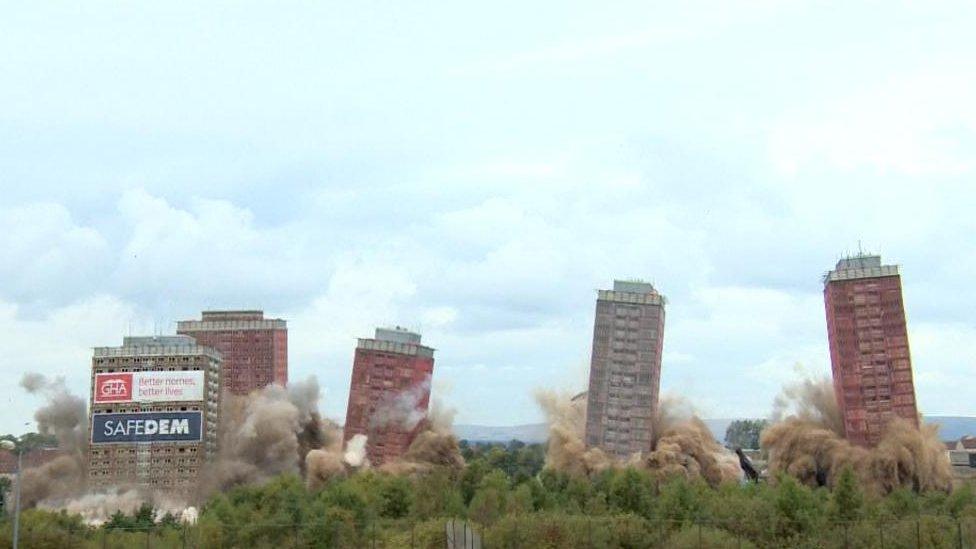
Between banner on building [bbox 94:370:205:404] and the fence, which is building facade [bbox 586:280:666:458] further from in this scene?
the fence

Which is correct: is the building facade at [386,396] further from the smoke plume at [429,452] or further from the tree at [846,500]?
the tree at [846,500]

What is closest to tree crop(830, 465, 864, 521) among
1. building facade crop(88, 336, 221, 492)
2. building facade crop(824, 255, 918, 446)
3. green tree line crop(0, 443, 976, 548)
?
green tree line crop(0, 443, 976, 548)

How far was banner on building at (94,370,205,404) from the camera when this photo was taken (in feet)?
481

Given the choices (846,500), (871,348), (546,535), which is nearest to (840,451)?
(871,348)

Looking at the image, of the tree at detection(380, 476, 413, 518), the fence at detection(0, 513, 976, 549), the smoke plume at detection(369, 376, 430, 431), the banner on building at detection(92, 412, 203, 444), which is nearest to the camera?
the fence at detection(0, 513, 976, 549)

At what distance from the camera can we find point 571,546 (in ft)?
254

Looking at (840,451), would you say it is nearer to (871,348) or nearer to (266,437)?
(871,348)

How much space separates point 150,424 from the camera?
146 meters

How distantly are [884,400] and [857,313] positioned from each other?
9455 mm

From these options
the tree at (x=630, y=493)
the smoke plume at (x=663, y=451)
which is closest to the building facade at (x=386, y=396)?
the smoke plume at (x=663, y=451)

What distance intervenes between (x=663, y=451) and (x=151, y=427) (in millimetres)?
58081

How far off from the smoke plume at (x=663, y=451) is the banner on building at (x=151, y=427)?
41.9 meters

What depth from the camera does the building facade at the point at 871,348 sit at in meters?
139

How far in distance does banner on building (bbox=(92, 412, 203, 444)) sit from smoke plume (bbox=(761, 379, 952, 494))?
6339 cm
